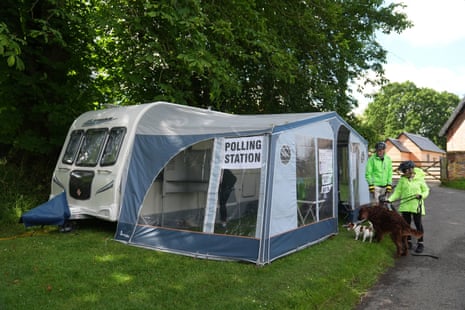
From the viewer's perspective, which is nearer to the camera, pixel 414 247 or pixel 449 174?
pixel 414 247

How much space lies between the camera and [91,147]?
26.9ft

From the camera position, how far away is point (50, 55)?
33.7 feet

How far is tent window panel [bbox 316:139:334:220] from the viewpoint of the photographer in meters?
7.48

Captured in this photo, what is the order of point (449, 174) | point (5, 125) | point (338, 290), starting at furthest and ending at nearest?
point (449, 174) < point (5, 125) < point (338, 290)

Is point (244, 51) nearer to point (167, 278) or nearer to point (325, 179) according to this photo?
point (325, 179)

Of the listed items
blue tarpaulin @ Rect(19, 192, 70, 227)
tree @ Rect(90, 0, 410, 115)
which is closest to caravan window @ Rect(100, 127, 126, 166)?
blue tarpaulin @ Rect(19, 192, 70, 227)

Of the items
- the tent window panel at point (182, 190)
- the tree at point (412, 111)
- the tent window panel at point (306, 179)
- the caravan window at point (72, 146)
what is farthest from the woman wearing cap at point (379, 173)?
the tree at point (412, 111)

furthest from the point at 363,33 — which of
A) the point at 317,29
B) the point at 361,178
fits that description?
the point at 361,178

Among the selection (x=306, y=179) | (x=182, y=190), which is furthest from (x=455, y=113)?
(x=182, y=190)

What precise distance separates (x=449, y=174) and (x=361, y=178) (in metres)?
13.0

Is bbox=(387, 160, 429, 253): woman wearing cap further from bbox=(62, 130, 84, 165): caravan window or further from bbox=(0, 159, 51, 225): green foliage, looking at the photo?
bbox=(0, 159, 51, 225): green foliage

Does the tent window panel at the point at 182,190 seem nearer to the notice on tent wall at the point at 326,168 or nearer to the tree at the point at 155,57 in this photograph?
the tree at the point at 155,57

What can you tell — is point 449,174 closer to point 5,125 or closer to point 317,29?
point 317,29

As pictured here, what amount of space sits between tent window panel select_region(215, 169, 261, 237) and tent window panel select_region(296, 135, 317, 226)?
0.85m
